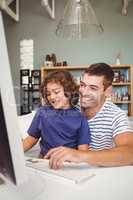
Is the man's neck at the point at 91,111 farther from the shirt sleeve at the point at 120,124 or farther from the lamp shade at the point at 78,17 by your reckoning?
the lamp shade at the point at 78,17

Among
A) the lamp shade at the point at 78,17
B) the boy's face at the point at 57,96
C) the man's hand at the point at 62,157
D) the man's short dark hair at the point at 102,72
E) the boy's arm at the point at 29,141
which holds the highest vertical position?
the lamp shade at the point at 78,17

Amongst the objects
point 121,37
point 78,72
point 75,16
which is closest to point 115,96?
point 78,72

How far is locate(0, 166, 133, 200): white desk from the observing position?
604 millimetres

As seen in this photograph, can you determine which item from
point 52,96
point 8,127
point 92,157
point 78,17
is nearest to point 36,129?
point 52,96

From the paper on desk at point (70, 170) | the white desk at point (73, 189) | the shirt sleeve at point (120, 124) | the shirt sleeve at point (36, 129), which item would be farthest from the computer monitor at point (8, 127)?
the shirt sleeve at point (36, 129)

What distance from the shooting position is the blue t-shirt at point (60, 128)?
1264 millimetres

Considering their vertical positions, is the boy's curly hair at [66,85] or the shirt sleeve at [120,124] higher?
the boy's curly hair at [66,85]

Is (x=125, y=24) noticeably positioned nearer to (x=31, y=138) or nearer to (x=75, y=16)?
(x=75, y=16)

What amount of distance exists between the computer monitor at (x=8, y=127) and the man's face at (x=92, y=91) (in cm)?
100

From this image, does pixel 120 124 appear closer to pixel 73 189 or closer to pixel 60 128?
pixel 60 128

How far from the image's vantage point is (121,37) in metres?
5.12

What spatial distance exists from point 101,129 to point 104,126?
2 centimetres

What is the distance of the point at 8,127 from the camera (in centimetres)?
42

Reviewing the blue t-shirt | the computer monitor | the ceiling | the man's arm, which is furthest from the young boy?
the ceiling
